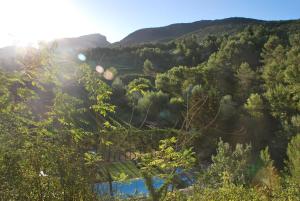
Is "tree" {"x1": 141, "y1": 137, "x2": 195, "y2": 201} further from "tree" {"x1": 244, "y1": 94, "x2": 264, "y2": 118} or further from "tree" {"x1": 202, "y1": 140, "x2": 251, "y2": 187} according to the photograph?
"tree" {"x1": 244, "y1": 94, "x2": 264, "y2": 118}

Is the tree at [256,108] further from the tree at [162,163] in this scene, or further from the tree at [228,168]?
the tree at [162,163]

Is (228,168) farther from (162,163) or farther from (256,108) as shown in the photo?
(256,108)

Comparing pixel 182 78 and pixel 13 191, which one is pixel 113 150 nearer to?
pixel 13 191

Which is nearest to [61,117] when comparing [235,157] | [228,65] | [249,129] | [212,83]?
[235,157]

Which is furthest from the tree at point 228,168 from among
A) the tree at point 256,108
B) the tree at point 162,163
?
the tree at point 256,108

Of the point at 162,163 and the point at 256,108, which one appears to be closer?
the point at 162,163

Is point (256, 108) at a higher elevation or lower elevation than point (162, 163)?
lower

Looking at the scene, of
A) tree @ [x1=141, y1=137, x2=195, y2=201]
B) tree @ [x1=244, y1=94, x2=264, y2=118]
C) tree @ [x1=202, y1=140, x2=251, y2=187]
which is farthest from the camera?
tree @ [x1=244, y1=94, x2=264, y2=118]

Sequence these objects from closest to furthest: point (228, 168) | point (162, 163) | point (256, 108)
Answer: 1. point (162, 163)
2. point (228, 168)
3. point (256, 108)

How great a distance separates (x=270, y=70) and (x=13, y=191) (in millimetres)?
57915

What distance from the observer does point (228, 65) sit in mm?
64938

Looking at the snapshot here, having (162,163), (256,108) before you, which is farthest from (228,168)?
(256,108)

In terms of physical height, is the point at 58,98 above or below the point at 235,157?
above

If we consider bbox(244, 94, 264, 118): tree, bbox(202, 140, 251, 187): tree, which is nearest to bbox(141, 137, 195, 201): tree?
bbox(202, 140, 251, 187): tree
